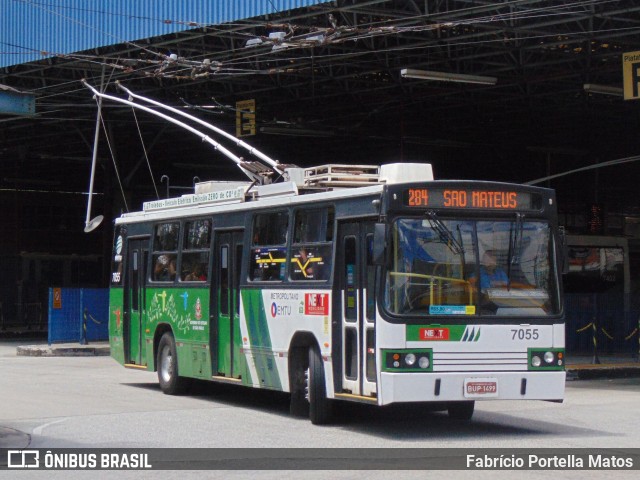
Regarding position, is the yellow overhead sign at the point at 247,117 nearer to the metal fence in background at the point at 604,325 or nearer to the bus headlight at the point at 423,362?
the metal fence in background at the point at 604,325

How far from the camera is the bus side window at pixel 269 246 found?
15852 mm

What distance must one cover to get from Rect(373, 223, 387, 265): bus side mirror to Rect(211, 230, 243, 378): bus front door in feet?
13.7

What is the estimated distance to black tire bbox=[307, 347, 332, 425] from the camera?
14.7m

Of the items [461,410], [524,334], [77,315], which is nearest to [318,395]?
[461,410]

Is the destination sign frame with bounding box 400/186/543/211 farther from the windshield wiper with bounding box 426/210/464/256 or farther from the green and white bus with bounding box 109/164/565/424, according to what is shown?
the windshield wiper with bounding box 426/210/464/256

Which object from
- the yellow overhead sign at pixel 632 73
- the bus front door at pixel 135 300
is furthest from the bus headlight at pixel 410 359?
the yellow overhead sign at pixel 632 73

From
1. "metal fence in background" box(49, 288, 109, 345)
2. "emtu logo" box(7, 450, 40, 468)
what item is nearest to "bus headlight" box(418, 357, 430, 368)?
"emtu logo" box(7, 450, 40, 468)

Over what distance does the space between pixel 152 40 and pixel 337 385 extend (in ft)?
52.7

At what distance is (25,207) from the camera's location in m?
58.8

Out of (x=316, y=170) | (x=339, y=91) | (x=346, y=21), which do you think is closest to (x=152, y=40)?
(x=346, y=21)

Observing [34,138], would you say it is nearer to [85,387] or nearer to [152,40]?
[152,40]

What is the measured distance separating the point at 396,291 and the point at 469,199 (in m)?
1.44

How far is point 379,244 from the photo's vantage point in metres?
13.2

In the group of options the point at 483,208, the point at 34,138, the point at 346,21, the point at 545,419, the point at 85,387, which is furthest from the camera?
the point at 34,138
